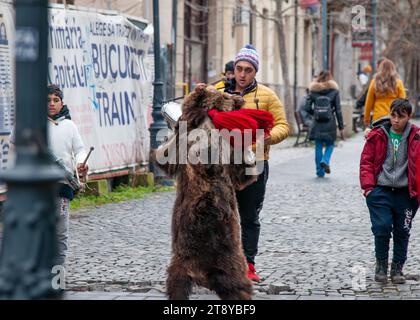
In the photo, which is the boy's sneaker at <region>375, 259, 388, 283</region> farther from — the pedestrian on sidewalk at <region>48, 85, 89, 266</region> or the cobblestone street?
the pedestrian on sidewalk at <region>48, 85, 89, 266</region>

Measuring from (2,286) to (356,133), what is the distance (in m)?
33.2

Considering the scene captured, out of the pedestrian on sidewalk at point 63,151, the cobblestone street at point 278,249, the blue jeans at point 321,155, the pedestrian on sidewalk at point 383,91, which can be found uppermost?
the pedestrian on sidewalk at point 383,91

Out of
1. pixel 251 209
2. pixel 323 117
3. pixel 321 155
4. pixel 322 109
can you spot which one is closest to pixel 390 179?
pixel 251 209

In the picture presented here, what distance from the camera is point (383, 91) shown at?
12398 mm

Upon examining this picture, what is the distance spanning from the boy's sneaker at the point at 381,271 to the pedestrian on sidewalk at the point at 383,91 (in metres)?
4.66

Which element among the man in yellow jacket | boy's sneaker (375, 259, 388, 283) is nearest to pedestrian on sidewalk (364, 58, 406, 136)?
boy's sneaker (375, 259, 388, 283)

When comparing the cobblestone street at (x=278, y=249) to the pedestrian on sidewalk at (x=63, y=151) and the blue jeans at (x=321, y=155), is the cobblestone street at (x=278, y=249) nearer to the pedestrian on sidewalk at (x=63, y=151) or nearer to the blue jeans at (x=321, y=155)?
the pedestrian on sidewalk at (x=63, y=151)

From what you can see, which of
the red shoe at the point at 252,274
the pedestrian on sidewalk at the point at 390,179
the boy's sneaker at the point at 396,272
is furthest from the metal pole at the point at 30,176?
the boy's sneaker at the point at 396,272

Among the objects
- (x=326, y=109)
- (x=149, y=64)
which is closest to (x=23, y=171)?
(x=149, y=64)

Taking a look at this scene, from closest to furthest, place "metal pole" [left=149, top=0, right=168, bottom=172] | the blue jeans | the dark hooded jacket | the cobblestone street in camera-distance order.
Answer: the cobblestone street
"metal pole" [left=149, top=0, right=168, bottom=172]
the blue jeans
the dark hooded jacket

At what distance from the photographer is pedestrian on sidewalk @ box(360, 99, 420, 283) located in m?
7.59

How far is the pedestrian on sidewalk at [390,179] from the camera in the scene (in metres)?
7.59

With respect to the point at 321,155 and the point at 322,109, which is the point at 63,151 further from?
the point at 322,109
